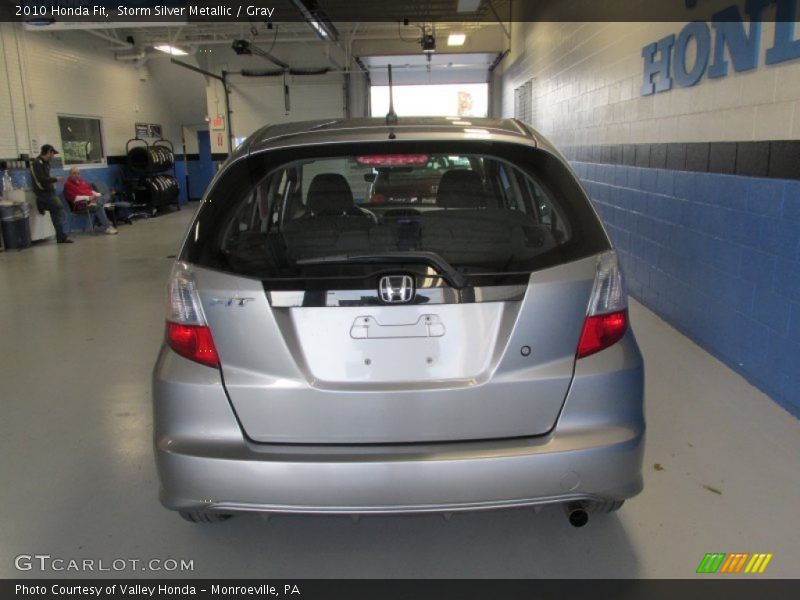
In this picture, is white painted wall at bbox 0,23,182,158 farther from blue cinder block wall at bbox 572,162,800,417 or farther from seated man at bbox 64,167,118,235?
blue cinder block wall at bbox 572,162,800,417

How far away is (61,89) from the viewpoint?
13.0 metres

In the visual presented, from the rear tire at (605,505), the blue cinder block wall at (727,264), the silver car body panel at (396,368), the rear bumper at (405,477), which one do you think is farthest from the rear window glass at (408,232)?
the blue cinder block wall at (727,264)

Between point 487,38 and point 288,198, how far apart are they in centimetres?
1424

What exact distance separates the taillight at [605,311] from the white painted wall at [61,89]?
1189 centimetres

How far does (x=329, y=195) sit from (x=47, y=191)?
1032cm

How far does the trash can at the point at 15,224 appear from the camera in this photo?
33.0 feet

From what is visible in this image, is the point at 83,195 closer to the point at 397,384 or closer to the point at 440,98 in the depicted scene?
the point at 440,98

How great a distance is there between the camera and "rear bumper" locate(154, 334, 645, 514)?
1.75 m

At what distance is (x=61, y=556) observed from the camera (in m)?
2.24

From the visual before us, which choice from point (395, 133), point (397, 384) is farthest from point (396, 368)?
point (395, 133)

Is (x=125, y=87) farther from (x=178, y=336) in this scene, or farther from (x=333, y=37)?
(x=178, y=336)

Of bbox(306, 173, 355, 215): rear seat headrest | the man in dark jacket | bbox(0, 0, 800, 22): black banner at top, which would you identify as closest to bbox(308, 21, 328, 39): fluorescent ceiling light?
bbox(0, 0, 800, 22): black banner at top

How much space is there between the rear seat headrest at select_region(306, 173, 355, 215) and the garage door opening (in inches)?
628

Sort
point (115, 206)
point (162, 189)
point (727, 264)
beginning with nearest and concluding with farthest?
point (727, 264)
point (115, 206)
point (162, 189)
